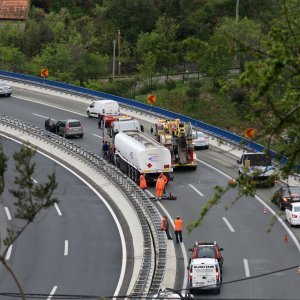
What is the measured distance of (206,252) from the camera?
42.1 metres

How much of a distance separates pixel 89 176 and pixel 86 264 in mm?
15489

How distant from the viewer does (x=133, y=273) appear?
42.3m

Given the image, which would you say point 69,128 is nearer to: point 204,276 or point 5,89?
point 5,89

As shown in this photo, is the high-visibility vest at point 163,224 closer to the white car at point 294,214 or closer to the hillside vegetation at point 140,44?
the white car at point 294,214

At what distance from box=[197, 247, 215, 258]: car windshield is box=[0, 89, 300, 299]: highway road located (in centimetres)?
127

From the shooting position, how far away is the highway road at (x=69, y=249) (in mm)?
41438

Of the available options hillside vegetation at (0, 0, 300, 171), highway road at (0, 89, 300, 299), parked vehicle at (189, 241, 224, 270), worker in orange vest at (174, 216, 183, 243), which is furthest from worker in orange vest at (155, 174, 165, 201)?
hillside vegetation at (0, 0, 300, 171)

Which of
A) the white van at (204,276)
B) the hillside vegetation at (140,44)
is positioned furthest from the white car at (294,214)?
the hillside vegetation at (140,44)

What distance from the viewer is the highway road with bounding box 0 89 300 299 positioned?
41719 millimetres

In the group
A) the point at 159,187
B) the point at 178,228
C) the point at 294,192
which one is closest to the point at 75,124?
the point at 159,187

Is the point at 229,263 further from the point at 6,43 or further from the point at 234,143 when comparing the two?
the point at 6,43

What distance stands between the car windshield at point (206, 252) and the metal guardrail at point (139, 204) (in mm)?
1689

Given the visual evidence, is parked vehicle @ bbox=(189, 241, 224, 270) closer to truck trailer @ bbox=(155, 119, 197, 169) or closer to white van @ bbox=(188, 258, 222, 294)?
white van @ bbox=(188, 258, 222, 294)

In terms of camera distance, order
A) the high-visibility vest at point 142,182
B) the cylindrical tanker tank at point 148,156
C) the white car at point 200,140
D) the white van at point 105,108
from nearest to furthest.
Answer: the cylindrical tanker tank at point 148,156, the high-visibility vest at point 142,182, the white car at point 200,140, the white van at point 105,108
